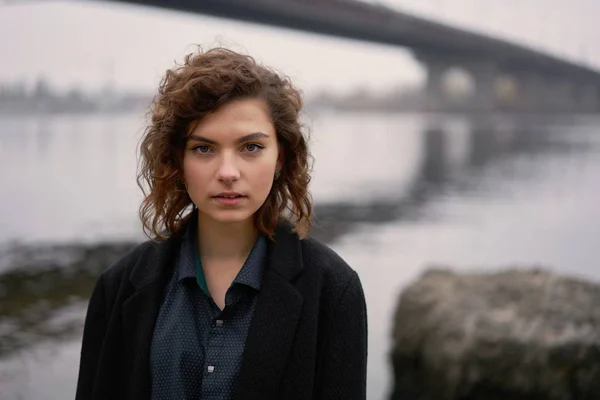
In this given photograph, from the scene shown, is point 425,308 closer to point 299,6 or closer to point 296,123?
point 296,123

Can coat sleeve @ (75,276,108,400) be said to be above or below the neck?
below

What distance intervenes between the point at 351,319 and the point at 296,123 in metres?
0.30

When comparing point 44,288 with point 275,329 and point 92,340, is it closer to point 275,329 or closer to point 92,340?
point 92,340

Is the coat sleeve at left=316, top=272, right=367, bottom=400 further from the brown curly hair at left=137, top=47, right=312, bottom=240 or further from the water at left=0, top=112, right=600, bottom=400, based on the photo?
the water at left=0, top=112, right=600, bottom=400

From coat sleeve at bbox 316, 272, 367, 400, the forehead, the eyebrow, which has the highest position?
the forehead

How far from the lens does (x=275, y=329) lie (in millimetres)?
1081

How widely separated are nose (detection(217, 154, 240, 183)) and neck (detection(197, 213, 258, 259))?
0.36ft

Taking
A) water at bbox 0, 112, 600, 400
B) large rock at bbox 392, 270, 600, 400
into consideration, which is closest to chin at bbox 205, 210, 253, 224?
water at bbox 0, 112, 600, 400

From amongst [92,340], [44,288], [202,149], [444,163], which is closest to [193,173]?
[202,149]

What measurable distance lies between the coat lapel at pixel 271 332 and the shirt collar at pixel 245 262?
0.06 ft

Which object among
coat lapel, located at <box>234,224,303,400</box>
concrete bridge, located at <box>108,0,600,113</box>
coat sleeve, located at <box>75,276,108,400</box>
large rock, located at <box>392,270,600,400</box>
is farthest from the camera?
concrete bridge, located at <box>108,0,600,113</box>

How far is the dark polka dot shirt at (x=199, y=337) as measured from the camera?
1.07 m

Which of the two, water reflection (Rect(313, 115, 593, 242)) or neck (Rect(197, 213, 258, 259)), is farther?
water reflection (Rect(313, 115, 593, 242))

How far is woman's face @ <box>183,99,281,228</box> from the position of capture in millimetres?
1085
